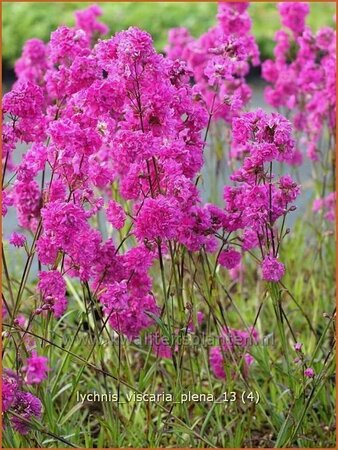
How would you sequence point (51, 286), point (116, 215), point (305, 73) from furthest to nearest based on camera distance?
point (305, 73), point (116, 215), point (51, 286)

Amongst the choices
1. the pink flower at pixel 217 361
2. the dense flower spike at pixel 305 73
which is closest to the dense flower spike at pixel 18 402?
the pink flower at pixel 217 361

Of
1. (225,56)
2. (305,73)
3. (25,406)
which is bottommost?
(25,406)

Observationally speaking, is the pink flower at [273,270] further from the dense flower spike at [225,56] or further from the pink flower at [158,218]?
the dense flower spike at [225,56]

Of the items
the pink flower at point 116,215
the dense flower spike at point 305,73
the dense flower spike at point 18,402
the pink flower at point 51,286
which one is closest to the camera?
the dense flower spike at point 18,402

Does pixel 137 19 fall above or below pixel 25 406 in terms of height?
above

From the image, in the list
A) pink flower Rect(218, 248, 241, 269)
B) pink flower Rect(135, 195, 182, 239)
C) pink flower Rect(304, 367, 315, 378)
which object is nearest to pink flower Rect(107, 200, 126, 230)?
pink flower Rect(135, 195, 182, 239)

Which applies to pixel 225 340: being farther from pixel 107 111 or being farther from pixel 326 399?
pixel 107 111

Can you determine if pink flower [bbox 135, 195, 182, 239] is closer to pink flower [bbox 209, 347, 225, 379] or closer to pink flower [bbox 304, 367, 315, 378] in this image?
pink flower [bbox 304, 367, 315, 378]

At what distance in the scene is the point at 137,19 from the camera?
7.67 meters

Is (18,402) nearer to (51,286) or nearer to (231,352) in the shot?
(51,286)

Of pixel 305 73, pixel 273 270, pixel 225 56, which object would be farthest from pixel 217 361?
pixel 305 73

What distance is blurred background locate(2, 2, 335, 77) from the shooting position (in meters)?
7.43

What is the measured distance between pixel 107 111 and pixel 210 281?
58cm

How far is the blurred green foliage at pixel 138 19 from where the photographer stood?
7438mm
